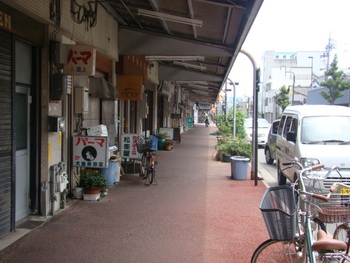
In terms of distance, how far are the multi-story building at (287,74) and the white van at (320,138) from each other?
2296 inches

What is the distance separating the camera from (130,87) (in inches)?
407

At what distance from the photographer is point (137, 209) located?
6.70 m

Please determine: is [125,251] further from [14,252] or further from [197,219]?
[197,219]

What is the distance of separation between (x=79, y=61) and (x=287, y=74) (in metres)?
77.3

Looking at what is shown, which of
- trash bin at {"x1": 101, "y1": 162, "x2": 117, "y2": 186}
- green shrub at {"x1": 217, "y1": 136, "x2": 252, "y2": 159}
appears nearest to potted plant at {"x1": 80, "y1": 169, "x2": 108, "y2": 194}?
trash bin at {"x1": 101, "y1": 162, "x2": 117, "y2": 186}

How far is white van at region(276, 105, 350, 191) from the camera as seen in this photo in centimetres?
710

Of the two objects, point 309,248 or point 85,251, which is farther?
point 85,251

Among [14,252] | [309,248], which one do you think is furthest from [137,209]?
[309,248]

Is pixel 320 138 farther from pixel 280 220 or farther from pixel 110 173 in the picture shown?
pixel 280 220

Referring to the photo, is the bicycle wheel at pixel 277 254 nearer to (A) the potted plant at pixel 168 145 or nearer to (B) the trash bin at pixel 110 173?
(B) the trash bin at pixel 110 173

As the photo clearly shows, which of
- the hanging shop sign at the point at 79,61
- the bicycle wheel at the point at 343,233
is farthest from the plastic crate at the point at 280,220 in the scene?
the hanging shop sign at the point at 79,61

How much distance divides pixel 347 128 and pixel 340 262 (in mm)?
5325

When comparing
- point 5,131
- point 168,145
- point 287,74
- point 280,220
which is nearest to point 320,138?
point 280,220

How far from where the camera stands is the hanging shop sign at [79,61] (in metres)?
6.21
